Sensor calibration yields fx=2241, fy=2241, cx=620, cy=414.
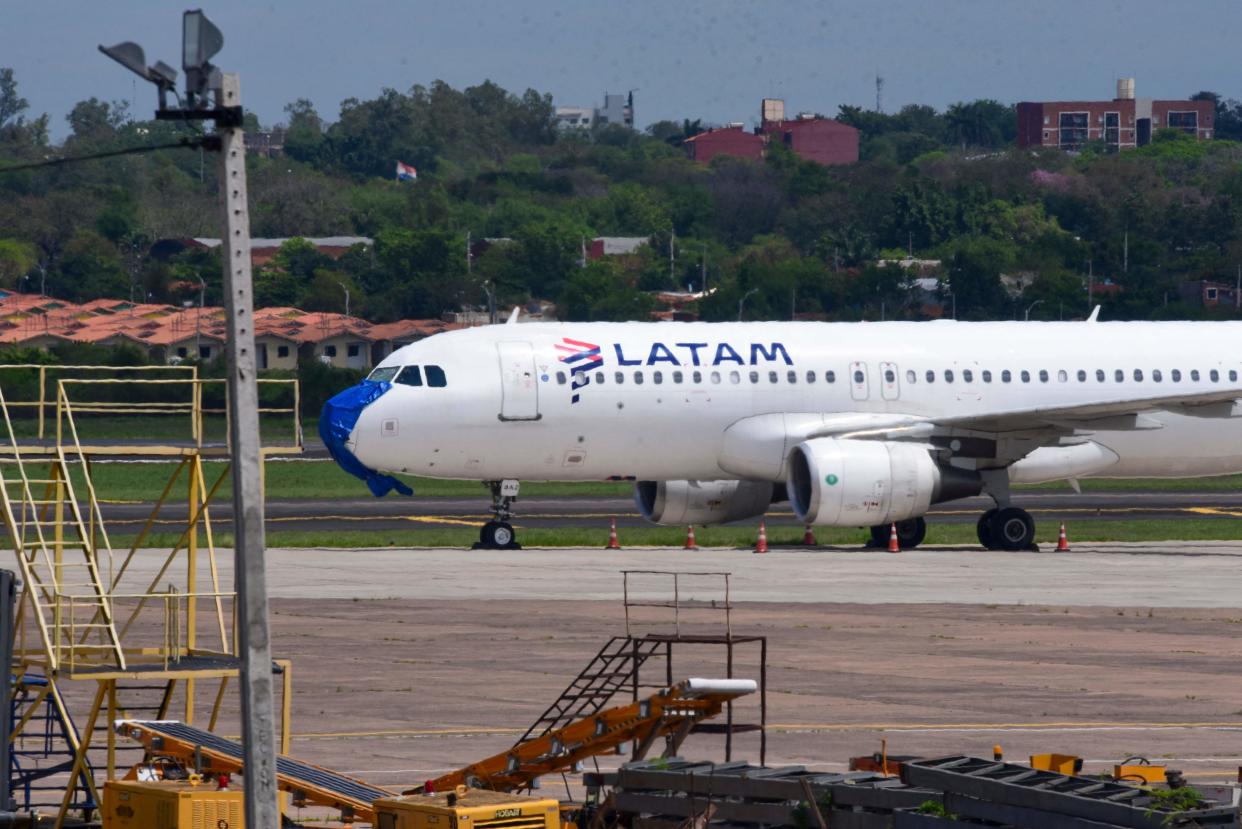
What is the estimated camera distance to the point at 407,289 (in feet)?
460

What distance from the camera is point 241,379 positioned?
15.1 m

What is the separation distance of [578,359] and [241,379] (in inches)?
1170

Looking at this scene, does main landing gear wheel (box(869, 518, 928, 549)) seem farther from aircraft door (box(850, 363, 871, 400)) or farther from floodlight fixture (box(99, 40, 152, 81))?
floodlight fixture (box(99, 40, 152, 81))

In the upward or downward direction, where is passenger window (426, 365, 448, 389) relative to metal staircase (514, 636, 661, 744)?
upward

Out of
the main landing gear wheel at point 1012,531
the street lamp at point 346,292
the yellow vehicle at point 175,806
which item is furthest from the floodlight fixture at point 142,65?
the street lamp at point 346,292

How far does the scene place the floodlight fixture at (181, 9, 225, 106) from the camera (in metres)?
14.6

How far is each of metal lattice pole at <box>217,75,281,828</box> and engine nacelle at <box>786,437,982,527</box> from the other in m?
28.5

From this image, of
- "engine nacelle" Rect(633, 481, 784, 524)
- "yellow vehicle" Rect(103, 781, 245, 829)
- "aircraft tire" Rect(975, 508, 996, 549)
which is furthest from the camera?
"engine nacelle" Rect(633, 481, 784, 524)

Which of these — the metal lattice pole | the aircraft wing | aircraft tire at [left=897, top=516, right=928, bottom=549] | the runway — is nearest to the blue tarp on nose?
the aircraft wing

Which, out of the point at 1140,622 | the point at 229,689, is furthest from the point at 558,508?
the point at 229,689

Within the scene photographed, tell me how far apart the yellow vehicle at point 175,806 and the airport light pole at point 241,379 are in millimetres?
1914

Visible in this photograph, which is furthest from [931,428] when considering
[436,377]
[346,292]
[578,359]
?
[346,292]

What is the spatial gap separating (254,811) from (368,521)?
4142 centimetres

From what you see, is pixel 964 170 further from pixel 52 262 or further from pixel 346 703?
pixel 346 703
